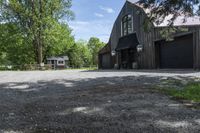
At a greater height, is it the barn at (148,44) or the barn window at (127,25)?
the barn window at (127,25)

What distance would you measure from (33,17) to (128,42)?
14.6 m

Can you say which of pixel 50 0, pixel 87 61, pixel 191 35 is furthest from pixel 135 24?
pixel 87 61

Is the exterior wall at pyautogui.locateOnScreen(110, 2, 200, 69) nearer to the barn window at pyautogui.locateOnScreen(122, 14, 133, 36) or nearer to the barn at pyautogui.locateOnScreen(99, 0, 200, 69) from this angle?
the barn at pyautogui.locateOnScreen(99, 0, 200, 69)

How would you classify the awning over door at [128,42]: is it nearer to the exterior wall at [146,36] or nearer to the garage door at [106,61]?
the exterior wall at [146,36]

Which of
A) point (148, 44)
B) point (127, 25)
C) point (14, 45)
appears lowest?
point (148, 44)

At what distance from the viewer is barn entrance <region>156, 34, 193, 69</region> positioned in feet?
60.3

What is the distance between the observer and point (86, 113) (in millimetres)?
4727

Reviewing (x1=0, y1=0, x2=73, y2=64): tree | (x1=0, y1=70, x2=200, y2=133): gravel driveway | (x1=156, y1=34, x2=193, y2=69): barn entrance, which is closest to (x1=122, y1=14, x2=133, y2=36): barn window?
(x1=156, y1=34, x2=193, y2=69): barn entrance

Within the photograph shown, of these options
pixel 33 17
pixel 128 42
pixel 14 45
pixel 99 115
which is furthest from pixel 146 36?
pixel 14 45

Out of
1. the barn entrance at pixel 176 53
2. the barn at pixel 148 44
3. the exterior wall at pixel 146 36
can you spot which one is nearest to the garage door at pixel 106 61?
the barn at pixel 148 44

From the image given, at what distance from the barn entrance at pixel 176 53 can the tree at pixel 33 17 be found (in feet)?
61.2

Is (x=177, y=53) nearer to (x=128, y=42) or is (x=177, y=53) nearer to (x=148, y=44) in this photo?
(x=148, y=44)

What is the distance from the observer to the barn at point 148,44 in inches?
704

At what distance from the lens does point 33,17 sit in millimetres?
35312
